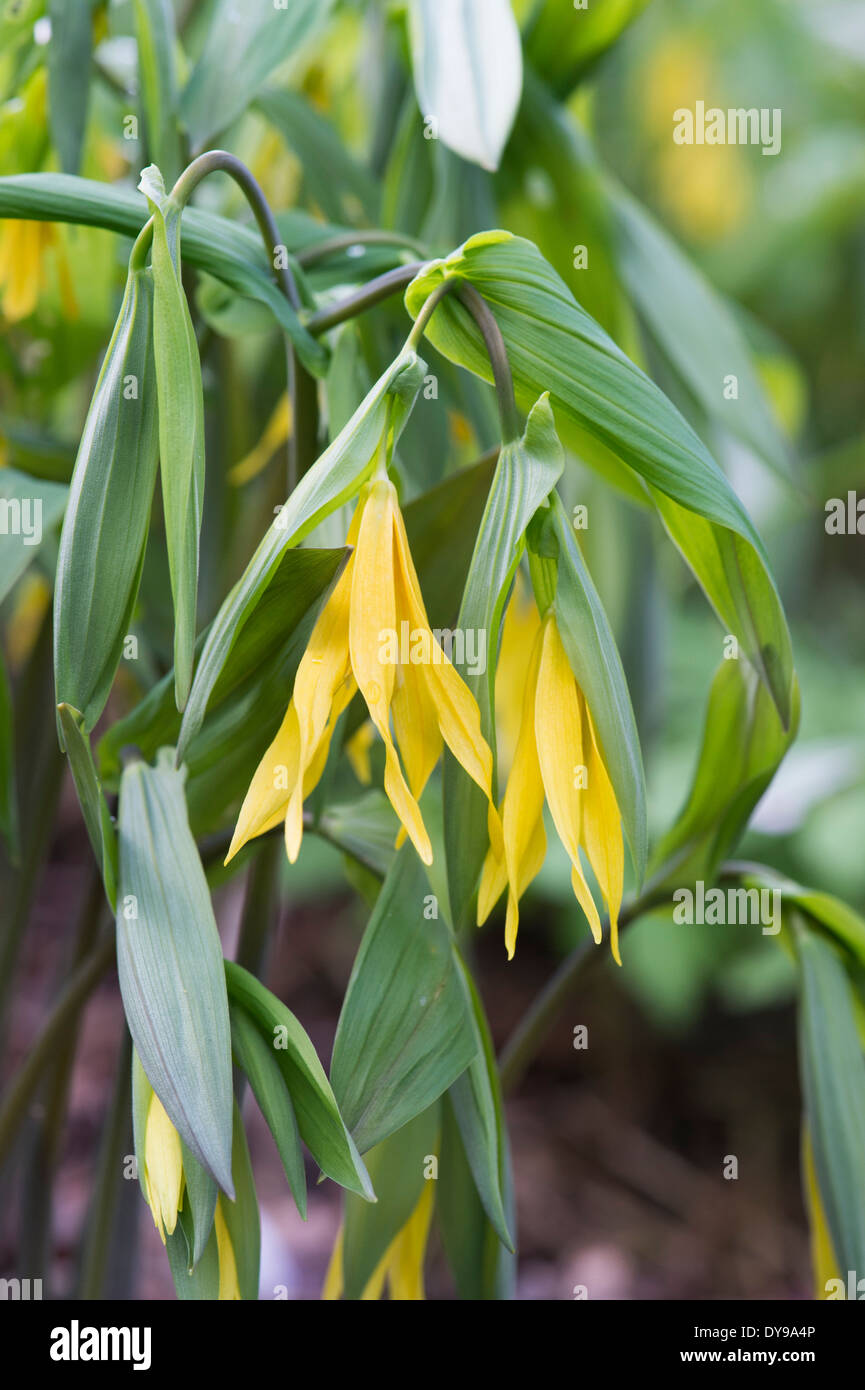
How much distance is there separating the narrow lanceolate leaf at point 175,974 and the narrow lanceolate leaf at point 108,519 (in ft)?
0.17

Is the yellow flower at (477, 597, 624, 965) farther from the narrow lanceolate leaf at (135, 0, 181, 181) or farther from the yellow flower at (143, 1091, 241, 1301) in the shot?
the narrow lanceolate leaf at (135, 0, 181, 181)

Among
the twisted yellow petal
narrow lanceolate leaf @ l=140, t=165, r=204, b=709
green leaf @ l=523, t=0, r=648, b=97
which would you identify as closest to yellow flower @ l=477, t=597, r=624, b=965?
the twisted yellow petal

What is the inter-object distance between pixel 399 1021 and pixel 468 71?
400mm

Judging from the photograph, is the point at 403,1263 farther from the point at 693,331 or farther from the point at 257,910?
the point at 693,331

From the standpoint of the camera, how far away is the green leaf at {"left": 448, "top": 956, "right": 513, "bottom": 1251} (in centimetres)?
40

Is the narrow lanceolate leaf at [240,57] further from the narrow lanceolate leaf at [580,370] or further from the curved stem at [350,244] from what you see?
the narrow lanceolate leaf at [580,370]

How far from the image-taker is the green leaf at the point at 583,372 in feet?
1.15

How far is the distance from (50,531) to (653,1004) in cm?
98

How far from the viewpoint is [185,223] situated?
0.40m

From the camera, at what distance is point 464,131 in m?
0.47

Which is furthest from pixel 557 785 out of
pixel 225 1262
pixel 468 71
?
pixel 468 71

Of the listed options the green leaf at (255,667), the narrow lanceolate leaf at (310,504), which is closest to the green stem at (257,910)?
the green leaf at (255,667)
